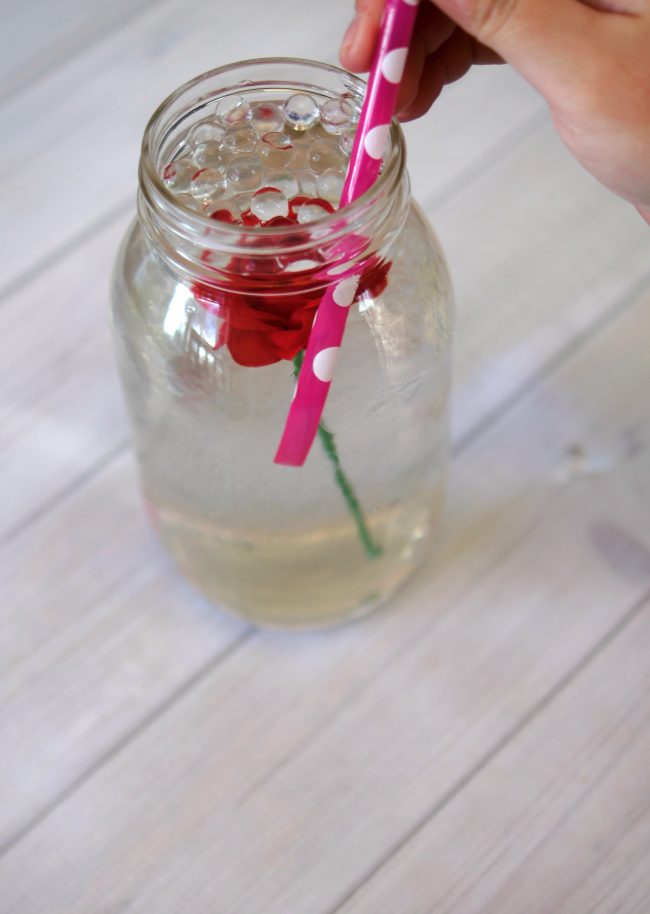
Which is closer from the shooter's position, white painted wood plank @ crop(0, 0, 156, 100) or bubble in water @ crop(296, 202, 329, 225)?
bubble in water @ crop(296, 202, 329, 225)

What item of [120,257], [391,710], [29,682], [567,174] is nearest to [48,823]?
[29,682]

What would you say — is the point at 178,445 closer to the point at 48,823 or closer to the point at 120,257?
the point at 120,257

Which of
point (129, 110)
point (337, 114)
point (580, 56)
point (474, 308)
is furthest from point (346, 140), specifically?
point (129, 110)

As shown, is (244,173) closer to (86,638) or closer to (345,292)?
(345,292)

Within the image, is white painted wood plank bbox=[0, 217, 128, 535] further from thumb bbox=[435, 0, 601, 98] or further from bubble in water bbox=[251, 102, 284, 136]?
thumb bbox=[435, 0, 601, 98]

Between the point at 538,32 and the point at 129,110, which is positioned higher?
the point at 538,32

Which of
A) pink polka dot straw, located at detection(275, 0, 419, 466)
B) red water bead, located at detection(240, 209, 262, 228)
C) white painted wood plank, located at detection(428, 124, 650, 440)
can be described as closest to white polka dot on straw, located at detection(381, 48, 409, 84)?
pink polka dot straw, located at detection(275, 0, 419, 466)
